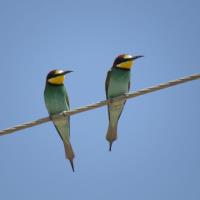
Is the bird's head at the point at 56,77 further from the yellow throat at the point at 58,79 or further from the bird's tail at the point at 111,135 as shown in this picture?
the bird's tail at the point at 111,135

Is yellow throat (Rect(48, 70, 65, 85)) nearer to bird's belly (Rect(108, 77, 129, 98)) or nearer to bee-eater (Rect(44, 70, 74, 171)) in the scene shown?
bee-eater (Rect(44, 70, 74, 171))

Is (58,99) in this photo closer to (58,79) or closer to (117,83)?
(58,79)

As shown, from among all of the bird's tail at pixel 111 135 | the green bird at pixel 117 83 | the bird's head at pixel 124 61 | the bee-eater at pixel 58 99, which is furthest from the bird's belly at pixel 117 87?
the bee-eater at pixel 58 99

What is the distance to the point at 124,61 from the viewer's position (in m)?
5.69

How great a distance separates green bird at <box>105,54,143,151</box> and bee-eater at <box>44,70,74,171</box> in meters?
0.50

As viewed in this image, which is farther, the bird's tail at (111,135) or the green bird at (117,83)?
the green bird at (117,83)

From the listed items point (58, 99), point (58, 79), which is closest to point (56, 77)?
point (58, 79)

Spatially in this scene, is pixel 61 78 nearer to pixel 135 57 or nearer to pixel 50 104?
pixel 50 104

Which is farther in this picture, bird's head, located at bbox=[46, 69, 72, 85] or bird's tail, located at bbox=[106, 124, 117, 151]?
bird's head, located at bbox=[46, 69, 72, 85]

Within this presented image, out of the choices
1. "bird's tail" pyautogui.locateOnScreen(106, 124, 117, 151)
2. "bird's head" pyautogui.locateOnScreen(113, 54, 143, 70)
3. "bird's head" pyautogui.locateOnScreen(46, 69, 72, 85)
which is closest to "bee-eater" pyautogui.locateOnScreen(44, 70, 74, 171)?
"bird's head" pyautogui.locateOnScreen(46, 69, 72, 85)

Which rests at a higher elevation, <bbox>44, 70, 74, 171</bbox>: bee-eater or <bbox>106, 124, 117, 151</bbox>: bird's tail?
<bbox>44, 70, 74, 171</bbox>: bee-eater

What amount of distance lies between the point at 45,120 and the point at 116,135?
156 cm

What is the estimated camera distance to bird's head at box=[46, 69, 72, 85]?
18.4 ft

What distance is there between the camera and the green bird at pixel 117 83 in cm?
562
